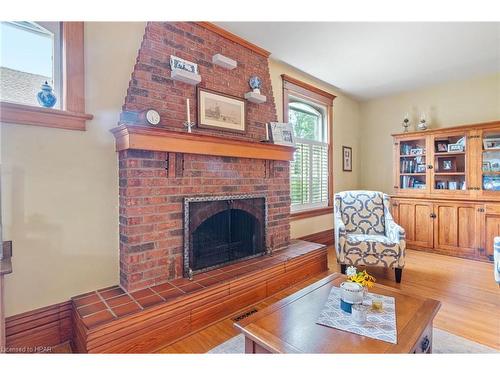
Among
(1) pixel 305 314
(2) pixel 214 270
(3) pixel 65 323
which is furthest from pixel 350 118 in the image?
(3) pixel 65 323

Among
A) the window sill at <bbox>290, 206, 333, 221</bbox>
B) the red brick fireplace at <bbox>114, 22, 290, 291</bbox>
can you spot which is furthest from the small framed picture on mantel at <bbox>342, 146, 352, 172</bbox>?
the red brick fireplace at <bbox>114, 22, 290, 291</bbox>

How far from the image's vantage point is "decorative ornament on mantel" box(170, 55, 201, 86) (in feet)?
7.25

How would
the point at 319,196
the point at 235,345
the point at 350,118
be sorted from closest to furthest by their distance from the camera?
the point at 235,345 < the point at 319,196 < the point at 350,118

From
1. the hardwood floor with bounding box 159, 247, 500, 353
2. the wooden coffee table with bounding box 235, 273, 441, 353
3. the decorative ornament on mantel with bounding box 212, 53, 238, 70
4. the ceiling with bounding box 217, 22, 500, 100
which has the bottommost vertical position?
the hardwood floor with bounding box 159, 247, 500, 353

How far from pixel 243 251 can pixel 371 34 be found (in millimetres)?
2521

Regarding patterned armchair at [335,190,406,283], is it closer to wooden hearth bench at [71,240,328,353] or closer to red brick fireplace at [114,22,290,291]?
wooden hearth bench at [71,240,328,353]

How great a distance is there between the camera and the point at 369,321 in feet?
4.33

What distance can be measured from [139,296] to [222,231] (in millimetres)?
939

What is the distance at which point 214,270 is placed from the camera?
7.72ft

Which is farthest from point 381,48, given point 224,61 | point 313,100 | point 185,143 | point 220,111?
point 185,143

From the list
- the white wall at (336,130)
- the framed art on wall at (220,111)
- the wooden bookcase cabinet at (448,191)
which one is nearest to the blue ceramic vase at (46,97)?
the framed art on wall at (220,111)

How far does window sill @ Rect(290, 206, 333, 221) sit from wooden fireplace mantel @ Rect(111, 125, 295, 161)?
1.08 m

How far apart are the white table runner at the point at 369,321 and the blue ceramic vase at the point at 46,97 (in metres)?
2.11

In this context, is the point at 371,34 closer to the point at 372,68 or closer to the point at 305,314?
the point at 372,68
